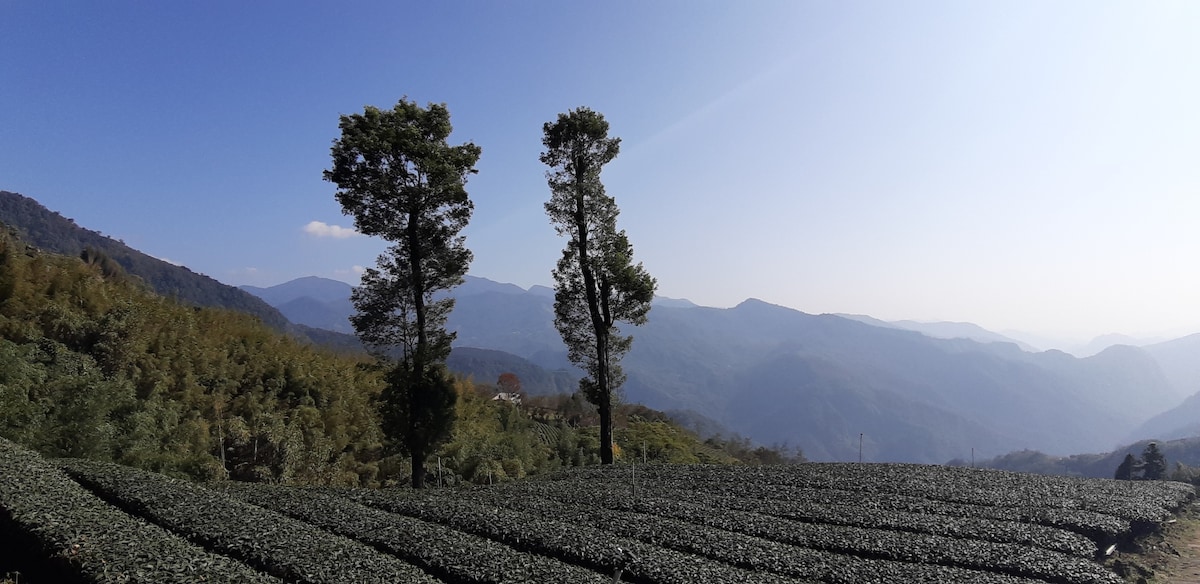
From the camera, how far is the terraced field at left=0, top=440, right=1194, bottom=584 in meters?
7.79

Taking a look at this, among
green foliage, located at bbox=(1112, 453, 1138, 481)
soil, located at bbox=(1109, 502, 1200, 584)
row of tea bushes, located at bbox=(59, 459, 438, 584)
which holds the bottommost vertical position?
green foliage, located at bbox=(1112, 453, 1138, 481)

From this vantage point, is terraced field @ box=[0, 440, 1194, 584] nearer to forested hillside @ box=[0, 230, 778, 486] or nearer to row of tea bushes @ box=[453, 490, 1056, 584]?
row of tea bushes @ box=[453, 490, 1056, 584]

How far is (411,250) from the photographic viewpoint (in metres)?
17.9

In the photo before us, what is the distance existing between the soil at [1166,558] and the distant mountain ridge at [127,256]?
3179 inches

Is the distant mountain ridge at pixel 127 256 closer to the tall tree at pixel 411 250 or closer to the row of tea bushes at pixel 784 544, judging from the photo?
the tall tree at pixel 411 250

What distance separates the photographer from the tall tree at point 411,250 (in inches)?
667

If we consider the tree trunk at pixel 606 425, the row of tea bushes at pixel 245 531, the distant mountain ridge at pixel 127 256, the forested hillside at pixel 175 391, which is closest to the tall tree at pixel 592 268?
the tree trunk at pixel 606 425

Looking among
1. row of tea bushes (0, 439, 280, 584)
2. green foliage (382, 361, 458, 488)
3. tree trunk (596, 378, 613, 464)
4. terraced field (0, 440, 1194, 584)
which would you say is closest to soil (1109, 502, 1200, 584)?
terraced field (0, 440, 1194, 584)

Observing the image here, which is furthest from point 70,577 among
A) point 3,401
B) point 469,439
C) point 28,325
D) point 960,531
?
point 469,439

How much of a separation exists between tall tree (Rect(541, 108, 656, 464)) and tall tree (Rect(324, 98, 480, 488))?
429 cm

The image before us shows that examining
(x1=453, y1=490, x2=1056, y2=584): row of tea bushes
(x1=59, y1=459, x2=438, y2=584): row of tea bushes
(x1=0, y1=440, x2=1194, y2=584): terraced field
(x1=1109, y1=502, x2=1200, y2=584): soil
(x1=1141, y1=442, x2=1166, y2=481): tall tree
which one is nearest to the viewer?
(x1=59, y1=459, x2=438, y2=584): row of tea bushes

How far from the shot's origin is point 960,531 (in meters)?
11.9

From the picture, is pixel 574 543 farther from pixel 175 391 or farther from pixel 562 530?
pixel 175 391

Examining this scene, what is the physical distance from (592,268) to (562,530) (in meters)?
11.7
